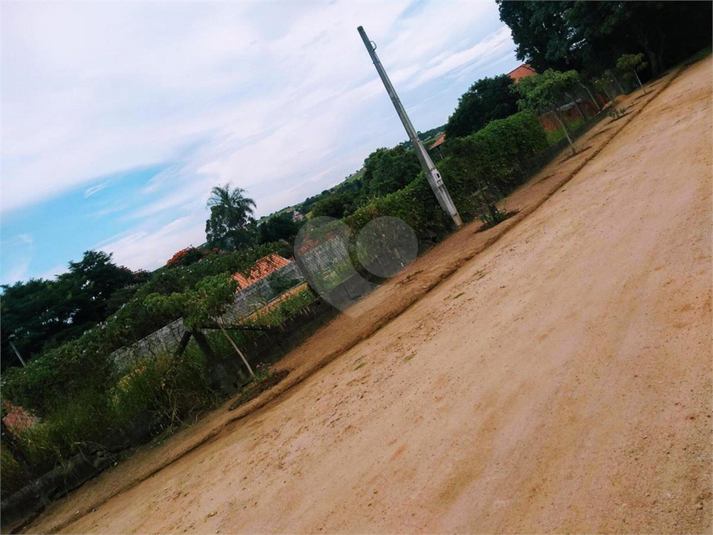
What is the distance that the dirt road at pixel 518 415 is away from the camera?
8.41 feet

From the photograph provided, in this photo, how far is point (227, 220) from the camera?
47844 millimetres

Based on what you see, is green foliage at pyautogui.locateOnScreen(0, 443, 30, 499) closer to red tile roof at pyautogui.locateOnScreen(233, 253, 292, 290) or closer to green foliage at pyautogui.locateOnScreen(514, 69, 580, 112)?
red tile roof at pyautogui.locateOnScreen(233, 253, 292, 290)

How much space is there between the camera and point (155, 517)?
16.6 feet

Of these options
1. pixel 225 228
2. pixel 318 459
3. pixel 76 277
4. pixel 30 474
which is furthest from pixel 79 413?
pixel 225 228

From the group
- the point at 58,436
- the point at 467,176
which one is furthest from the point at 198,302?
the point at 467,176

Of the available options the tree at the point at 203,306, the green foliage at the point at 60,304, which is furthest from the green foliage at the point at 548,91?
the green foliage at the point at 60,304

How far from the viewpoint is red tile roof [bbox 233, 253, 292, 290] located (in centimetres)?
983

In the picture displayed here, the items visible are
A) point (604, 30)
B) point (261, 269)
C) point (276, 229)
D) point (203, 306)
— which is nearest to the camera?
point (203, 306)

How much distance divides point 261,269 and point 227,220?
39577 mm

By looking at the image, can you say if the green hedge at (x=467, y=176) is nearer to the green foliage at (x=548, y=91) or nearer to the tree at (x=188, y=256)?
the green foliage at (x=548, y=91)

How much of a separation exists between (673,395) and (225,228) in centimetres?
4771

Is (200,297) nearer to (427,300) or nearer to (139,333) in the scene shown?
(139,333)

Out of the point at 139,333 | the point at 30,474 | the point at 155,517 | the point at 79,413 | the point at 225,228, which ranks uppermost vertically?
the point at 225,228

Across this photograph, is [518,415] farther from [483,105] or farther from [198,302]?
[483,105]
